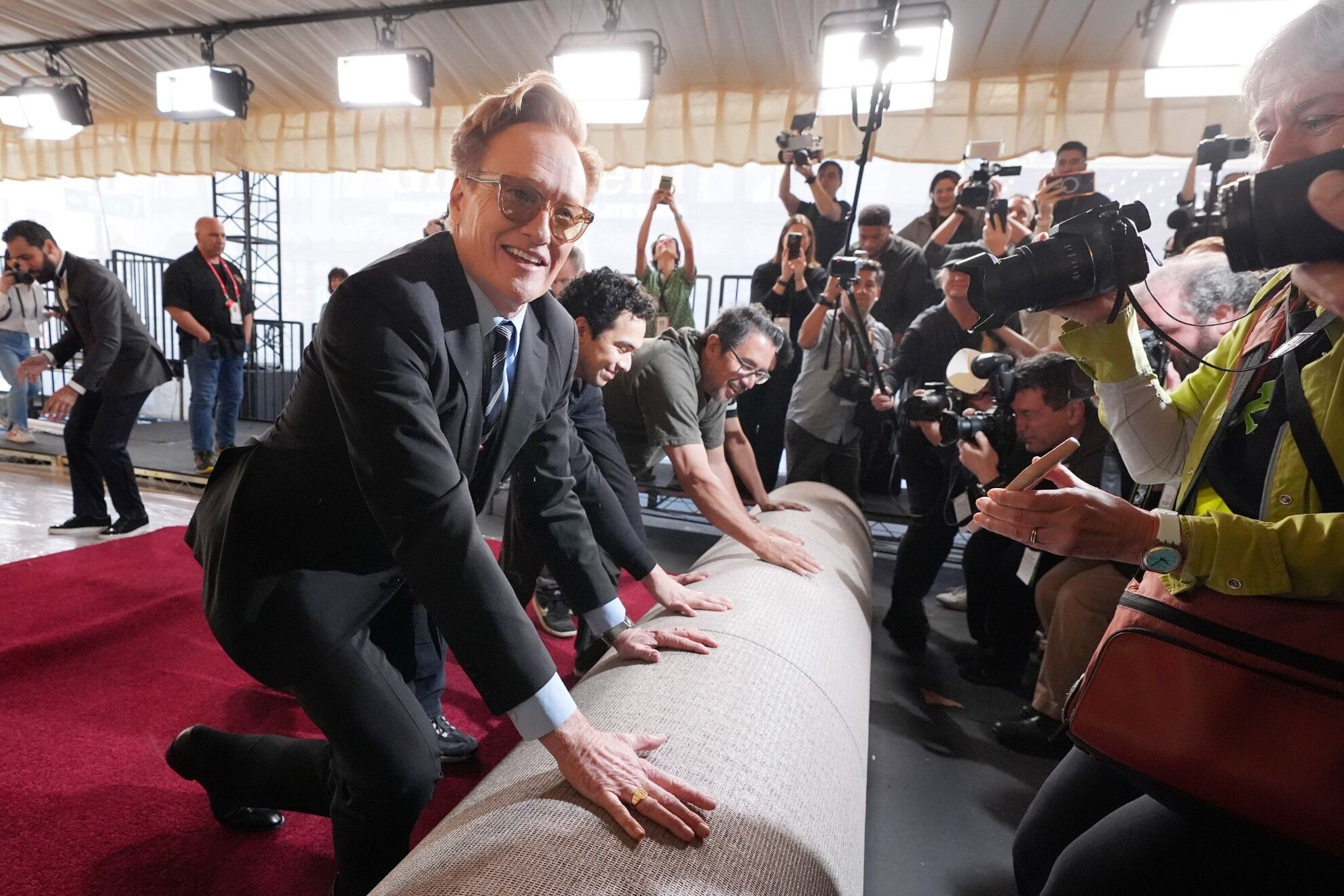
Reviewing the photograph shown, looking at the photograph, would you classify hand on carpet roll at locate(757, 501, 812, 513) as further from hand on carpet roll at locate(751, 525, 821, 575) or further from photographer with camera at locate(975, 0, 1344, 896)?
photographer with camera at locate(975, 0, 1344, 896)

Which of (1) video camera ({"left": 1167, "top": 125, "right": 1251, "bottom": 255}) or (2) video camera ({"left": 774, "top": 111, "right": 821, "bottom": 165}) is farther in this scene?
(2) video camera ({"left": 774, "top": 111, "right": 821, "bottom": 165})

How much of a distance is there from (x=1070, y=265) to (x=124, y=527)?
12.8 ft

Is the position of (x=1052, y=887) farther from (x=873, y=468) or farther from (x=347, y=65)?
(x=347, y=65)

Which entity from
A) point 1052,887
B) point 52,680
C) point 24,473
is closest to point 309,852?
point 52,680

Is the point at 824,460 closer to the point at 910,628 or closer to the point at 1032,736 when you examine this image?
the point at 910,628

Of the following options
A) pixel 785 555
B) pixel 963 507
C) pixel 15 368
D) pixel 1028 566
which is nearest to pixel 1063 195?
pixel 963 507

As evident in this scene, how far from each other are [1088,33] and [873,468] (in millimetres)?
2636

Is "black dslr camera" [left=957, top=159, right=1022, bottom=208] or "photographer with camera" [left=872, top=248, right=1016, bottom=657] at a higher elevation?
"black dslr camera" [left=957, top=159, right=1022, bottom=208]

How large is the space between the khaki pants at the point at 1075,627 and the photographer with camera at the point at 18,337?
6176 mm

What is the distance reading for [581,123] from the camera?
1.08 metres

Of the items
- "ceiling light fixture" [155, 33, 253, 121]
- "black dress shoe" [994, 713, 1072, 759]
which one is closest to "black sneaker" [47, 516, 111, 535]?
"ceiling light fixture" [155, 33, 253, 121]

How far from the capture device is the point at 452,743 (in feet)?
5.63

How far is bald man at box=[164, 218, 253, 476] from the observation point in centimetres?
433

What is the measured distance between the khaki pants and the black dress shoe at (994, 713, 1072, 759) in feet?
0.12
